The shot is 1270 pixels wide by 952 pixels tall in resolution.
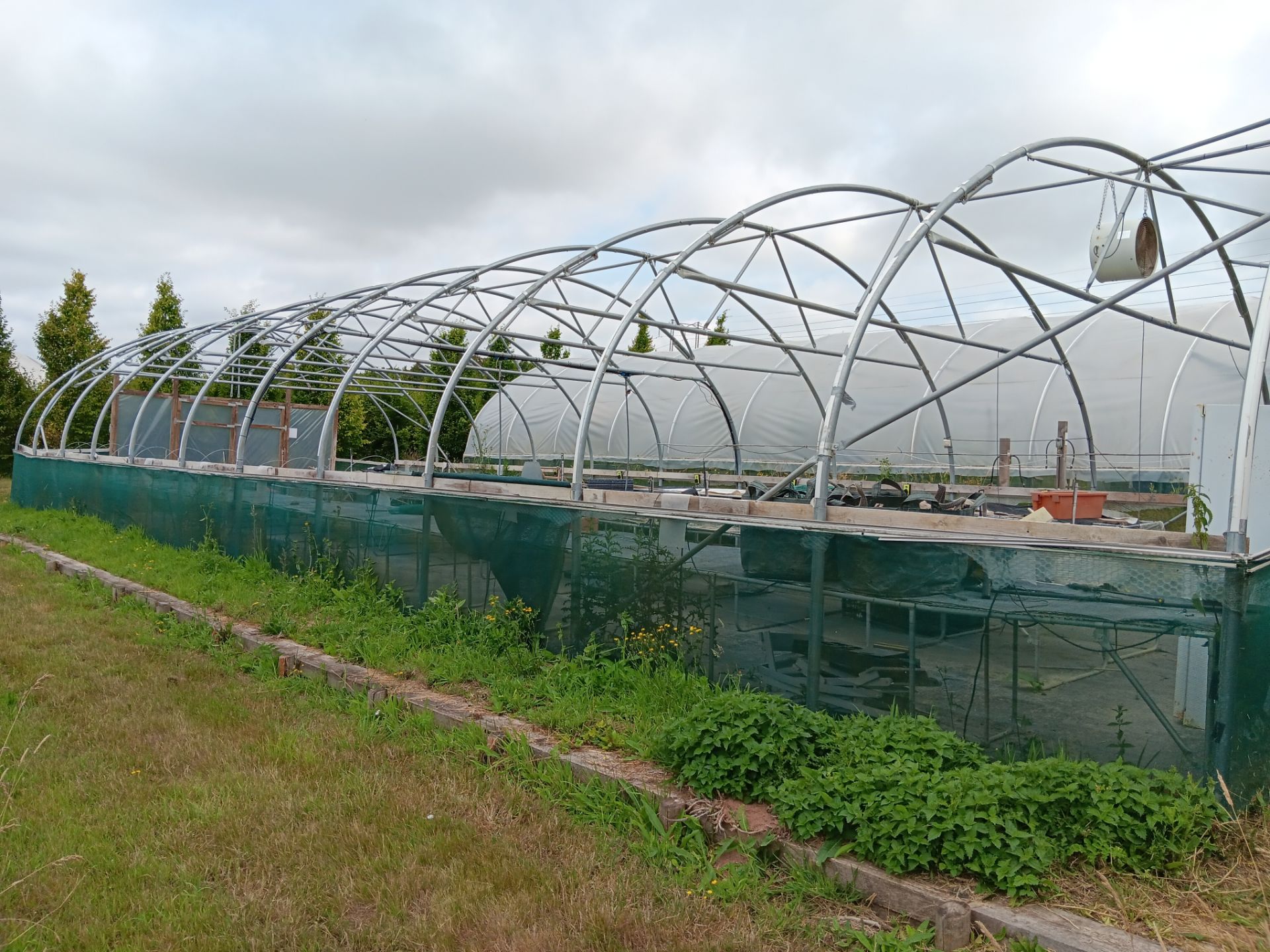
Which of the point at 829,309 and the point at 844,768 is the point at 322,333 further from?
the point at 844,768

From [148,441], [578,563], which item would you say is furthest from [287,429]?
[578,563]

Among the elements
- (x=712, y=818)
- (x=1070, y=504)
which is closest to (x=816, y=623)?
(x=712, y=818)

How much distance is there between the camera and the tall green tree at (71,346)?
101ft

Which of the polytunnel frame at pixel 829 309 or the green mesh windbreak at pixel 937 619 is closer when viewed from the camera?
the green mesh windbreak at pixel 937 619

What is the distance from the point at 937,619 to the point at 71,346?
3404 centimetres

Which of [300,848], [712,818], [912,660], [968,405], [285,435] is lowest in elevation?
[300,848]

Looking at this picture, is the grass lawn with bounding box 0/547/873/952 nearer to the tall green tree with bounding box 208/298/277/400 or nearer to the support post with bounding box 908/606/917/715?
the support post with bounding box 908/606/917/715

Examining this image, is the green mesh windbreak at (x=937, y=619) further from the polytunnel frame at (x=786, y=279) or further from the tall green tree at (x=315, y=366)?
the tall green tree at (x=315, y=366)

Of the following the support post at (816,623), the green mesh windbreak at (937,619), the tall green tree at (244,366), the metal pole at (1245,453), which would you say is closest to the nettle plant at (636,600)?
the green mesh windbreak at (937,619)

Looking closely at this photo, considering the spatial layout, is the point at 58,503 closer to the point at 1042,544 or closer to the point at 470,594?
the point at 470,594

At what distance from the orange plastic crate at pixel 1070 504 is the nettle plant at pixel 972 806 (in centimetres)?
463

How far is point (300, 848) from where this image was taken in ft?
15.3

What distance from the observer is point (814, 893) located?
4.26 metres

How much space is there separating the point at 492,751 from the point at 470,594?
7.86 ft
